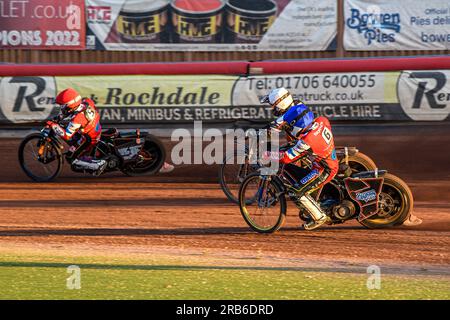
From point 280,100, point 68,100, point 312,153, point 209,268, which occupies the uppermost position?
point 280,100

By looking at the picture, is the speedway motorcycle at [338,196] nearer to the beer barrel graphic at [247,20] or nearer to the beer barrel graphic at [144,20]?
the beer barrel graphic at [247,20]

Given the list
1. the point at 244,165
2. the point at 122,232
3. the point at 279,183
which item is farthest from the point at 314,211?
the point at 122,232

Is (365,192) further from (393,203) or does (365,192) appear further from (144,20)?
(144,20)

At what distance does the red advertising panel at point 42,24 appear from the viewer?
2027cm

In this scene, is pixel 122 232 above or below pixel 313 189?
below

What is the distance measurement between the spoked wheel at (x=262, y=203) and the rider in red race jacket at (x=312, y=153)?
0.97 ft

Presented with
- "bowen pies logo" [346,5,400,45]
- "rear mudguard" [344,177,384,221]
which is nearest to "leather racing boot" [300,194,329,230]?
"rear mudguard" [344,177,384,221]

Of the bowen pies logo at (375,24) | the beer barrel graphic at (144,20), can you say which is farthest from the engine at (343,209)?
the beer barrel graphic at (144,20)

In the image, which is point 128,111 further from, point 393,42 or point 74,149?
point 393,42

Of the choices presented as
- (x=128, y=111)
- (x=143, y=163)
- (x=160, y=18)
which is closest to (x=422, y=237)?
(x=143, y=163)

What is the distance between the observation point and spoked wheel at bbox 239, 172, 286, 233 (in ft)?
35.0

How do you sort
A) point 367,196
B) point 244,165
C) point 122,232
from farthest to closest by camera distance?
point 244,165
point 122,232
point 367,196

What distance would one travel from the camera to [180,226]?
38.4ft

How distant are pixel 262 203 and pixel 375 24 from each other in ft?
34.2
